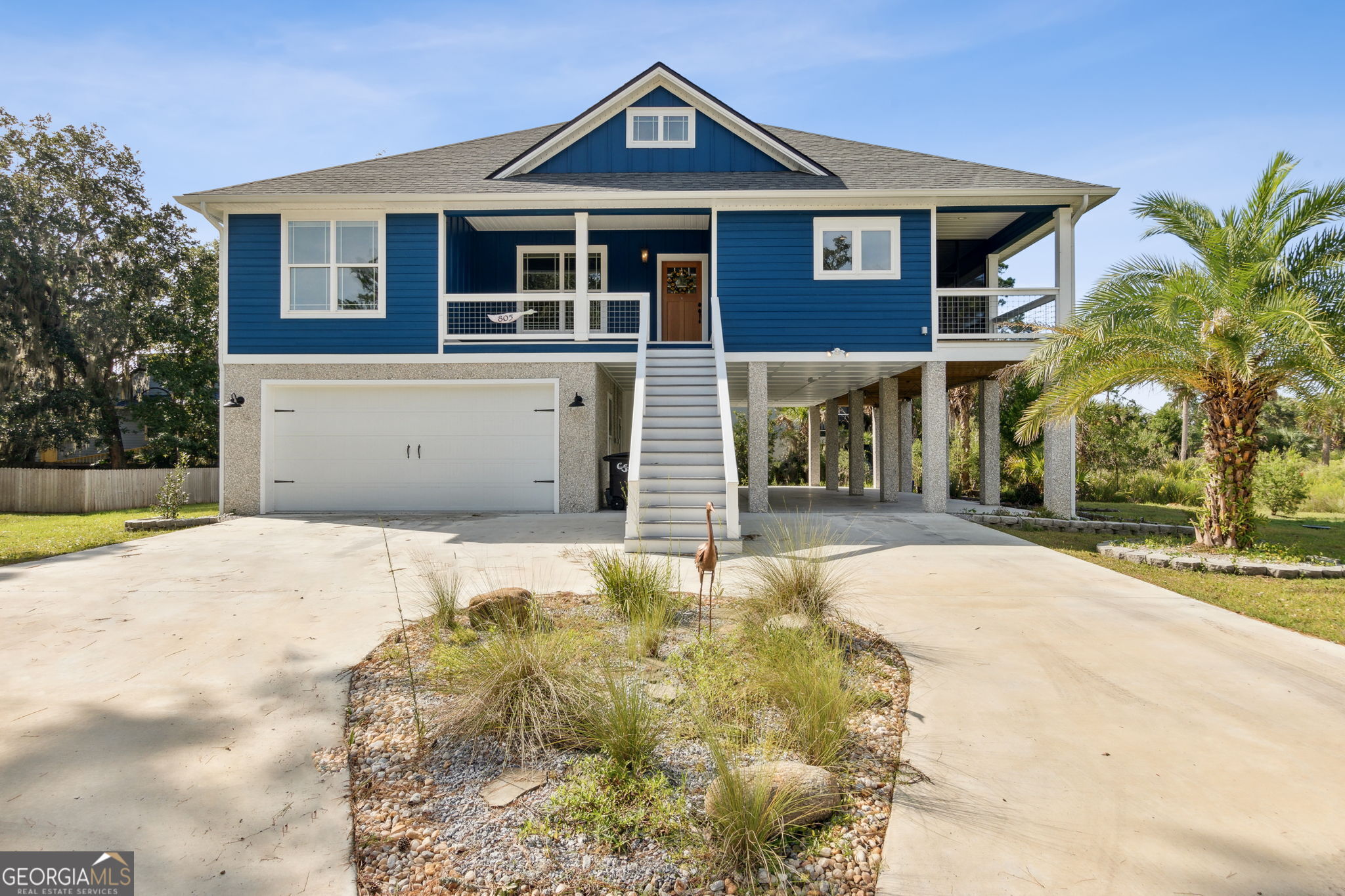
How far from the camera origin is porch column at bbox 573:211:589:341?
486 inches

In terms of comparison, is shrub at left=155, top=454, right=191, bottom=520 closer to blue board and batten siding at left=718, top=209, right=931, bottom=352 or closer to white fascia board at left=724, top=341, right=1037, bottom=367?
white fascia board at left=724, top=341, right=1037, bottom=367

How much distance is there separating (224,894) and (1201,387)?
34.1 ft

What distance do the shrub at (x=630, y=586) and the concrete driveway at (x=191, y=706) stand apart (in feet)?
3.13

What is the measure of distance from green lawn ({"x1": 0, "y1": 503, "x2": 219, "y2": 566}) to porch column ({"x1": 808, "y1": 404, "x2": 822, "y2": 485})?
16.8 metres

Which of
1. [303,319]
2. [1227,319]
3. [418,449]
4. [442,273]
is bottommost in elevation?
[418,449]

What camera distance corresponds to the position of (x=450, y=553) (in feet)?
26.6

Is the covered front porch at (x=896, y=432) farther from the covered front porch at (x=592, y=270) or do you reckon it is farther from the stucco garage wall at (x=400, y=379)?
the stucco garage wall at (x=400, y=379)

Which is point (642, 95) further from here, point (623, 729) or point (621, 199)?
point (623, 729)

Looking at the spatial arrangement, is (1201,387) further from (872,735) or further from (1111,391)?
(872,735)

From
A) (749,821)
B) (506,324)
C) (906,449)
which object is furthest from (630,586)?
(906,449)

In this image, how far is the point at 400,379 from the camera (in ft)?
40.4

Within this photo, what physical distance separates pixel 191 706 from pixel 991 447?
13501 millimetres

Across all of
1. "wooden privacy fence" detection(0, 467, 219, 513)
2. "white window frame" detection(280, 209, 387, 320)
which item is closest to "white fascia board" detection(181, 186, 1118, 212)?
"white window frame" detection(280, 209, 387, 320)

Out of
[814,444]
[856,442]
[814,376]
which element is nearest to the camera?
[814,376]
